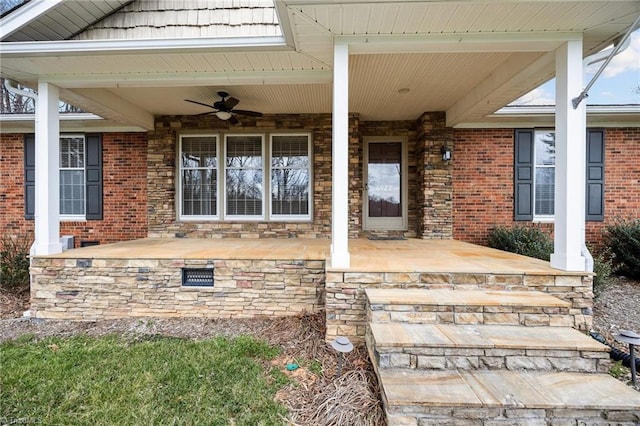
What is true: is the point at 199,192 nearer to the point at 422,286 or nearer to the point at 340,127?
the point at 340,127

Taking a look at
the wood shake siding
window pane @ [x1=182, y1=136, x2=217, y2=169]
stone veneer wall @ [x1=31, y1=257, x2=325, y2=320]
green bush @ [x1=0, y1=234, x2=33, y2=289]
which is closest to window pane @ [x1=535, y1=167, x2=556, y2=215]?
stone veneer wall @ [x1=31, y1=257, x2=325, y2=320]

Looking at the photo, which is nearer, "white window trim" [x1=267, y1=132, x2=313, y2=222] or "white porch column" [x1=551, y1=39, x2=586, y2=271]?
"white porch column" [x1=551, y1=39, x2=586, y2=271]

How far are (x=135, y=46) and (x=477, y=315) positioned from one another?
4.38 metres

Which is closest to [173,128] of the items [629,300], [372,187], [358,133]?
[358,133]

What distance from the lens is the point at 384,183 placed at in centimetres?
633

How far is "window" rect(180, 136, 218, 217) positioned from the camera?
6066mm

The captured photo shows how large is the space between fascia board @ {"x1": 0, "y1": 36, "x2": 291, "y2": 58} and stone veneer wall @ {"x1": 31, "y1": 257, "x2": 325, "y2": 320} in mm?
2427

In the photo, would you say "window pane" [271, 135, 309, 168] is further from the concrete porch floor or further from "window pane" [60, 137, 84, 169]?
"window pane" [60, 137, 84, 169]

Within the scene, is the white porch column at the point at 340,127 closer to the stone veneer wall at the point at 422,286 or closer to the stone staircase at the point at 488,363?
the stone veneer wall at the point at 422,286

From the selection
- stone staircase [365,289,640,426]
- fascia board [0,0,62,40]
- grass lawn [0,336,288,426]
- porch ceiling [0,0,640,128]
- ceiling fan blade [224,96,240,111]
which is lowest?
grass lawn [0,336,288,426]

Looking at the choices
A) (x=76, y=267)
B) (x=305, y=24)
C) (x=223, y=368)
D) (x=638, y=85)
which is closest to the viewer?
(x=223, y=368)

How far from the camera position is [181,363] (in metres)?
2.54

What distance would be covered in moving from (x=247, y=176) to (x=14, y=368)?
13.9 ft

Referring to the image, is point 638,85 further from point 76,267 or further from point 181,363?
point 76,267
